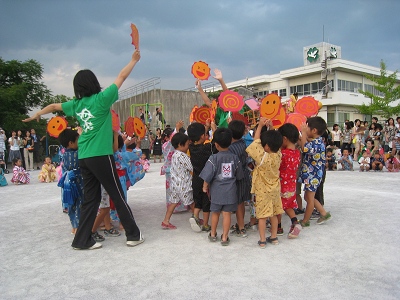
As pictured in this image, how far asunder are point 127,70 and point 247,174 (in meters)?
2.08

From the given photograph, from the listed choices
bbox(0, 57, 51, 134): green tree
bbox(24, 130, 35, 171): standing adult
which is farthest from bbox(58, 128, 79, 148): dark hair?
bbox(0, 57, 51, 134): green tree

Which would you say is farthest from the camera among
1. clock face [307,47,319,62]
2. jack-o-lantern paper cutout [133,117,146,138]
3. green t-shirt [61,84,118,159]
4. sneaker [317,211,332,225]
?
clock face [307,47,319,62]

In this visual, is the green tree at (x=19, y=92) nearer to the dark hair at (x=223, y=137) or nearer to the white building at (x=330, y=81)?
the dark hair at (x=223, y=137)

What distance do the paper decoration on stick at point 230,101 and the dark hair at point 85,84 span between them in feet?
6.51

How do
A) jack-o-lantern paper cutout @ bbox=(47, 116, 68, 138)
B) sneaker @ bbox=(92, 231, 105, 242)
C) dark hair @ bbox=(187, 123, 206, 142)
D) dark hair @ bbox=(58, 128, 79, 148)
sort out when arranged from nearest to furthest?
sneaker @ bbox=(92, 231, 105, 242) < dark hair @ bbox=(58, 128, 79, 148) < dark hair @ bbox=(187, 123, 206, 142) < jack-o-lantern paper cutout @ bbox=(47, 116, 68, 138)

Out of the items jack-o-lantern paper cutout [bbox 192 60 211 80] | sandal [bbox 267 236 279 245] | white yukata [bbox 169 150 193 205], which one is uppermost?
jack-o-lantern paper cutout [bbox 192 60 211 80]

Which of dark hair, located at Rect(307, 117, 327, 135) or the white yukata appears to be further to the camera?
the white yukata

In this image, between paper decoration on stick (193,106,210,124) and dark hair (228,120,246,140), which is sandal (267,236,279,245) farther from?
paper decoration on stick (193,106,210,124)

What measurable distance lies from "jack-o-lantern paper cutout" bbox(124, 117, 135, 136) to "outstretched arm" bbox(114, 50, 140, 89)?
1377 mm

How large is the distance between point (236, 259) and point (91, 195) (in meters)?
1.84

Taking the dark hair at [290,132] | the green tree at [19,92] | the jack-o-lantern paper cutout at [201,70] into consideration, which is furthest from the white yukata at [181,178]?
the green tree at [19,92]

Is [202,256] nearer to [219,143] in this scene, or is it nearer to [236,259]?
[236,259]

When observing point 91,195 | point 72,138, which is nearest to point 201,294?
point 91,195

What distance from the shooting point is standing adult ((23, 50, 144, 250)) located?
372 centimetres
